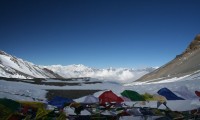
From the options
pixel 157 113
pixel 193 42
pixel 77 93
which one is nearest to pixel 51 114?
pixel 157 113

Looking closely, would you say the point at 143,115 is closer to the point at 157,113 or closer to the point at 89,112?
the point at 157,113

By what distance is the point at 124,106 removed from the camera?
864 centimetres

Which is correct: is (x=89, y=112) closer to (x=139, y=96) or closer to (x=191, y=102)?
(x=139, y=96)

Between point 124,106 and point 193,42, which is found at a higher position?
point 193,42

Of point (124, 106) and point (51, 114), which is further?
point (124, 106)

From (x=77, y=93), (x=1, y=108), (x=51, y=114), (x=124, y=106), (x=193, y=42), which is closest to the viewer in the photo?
(x=1, y=108)

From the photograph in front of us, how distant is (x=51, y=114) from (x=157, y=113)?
3.04m

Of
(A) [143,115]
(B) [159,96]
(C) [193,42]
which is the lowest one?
(A) [143,115]

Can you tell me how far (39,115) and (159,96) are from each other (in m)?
3.89

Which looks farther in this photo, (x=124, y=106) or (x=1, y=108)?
(x=124, y=106)

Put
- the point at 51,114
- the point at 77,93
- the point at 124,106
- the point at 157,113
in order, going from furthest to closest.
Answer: the point at 77,93
the point at 124,106
the point at 157,113
the point at 51,114

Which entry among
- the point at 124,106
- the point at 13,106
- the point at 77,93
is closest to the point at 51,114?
the point at 13,106

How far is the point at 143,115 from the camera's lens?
26.3 feet

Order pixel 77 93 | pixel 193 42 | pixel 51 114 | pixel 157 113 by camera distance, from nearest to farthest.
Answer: pixel 51 114, pixel 157 113, pixel 77 93, pixel 193 42
